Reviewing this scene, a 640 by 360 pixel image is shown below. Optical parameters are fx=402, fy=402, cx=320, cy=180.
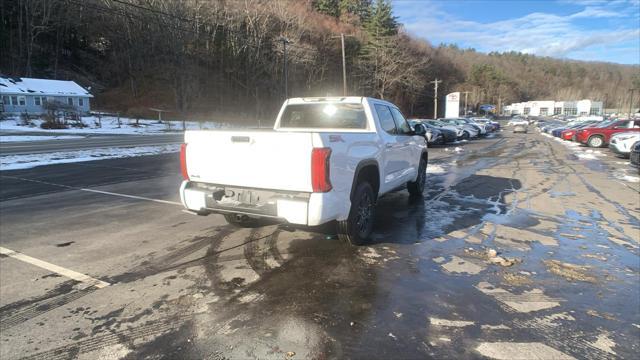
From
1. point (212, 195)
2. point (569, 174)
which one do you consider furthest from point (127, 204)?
point (569, 174)

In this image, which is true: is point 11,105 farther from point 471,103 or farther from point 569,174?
point 471,103

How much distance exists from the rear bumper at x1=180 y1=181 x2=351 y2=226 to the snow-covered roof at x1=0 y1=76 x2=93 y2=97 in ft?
168

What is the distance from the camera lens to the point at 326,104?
6.41m

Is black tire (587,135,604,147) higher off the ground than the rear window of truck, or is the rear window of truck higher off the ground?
the rear window of truck

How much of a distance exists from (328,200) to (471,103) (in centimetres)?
13570

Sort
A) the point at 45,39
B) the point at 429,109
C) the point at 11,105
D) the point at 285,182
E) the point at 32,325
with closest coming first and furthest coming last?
the point at 32,325
the point at 285,182
the point at 11,105
the point at 45,39
the point at 429,109

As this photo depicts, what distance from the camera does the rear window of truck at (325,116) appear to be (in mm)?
6137

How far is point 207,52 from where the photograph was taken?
58.6m

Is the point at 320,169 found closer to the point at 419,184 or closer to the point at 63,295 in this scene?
the point at 63,295

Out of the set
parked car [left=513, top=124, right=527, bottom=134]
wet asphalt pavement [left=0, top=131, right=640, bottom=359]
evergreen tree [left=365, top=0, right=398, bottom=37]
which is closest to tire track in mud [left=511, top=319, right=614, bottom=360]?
wet asphalt pavement [left=0, top=131, right=640, bottom=359]

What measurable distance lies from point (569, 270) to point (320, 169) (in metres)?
3.08

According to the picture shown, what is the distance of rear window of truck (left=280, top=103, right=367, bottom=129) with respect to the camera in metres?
6.14

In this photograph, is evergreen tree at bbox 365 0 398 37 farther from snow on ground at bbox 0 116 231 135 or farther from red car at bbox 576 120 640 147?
red car at bbox 576 120 640 147

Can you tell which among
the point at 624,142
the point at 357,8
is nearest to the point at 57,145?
the point at 624,142
